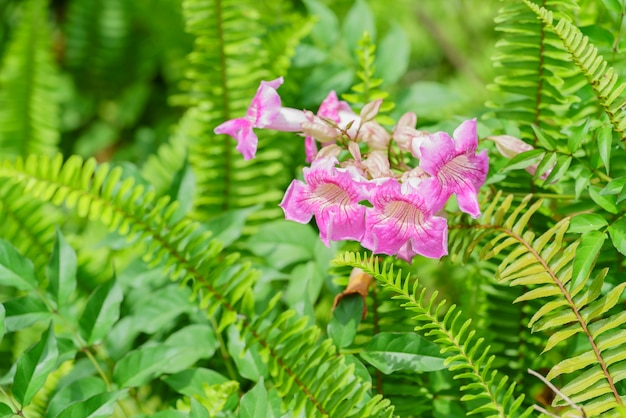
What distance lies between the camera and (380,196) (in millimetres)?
827

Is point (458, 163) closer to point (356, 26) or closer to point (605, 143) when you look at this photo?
point (605, 143)

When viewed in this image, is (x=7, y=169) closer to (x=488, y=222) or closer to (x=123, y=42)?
(x=488, y=222)

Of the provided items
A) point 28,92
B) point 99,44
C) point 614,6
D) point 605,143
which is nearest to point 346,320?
point 605,143

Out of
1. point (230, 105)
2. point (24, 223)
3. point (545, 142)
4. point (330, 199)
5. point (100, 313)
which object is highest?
point (545, 142)

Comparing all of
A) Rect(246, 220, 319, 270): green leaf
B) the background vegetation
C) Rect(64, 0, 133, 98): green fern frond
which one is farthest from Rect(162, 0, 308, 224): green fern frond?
Rect(64, 0, 133, 98): green fern frond

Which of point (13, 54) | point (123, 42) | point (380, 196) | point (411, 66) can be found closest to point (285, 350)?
point (380, 196)

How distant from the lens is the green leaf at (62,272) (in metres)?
1.01

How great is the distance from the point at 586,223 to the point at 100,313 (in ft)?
2.29

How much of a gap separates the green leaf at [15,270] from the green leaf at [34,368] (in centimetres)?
14

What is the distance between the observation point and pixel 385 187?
0.82 metres

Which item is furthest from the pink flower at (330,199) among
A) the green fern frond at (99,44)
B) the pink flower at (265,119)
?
the green fern frond at (99,44)

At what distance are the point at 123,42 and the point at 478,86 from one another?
1.12m

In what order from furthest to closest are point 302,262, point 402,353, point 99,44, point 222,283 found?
point 99,44
point 302,262
point 222,283
point 402,353

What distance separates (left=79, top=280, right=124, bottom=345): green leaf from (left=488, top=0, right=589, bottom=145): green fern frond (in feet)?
2.13
